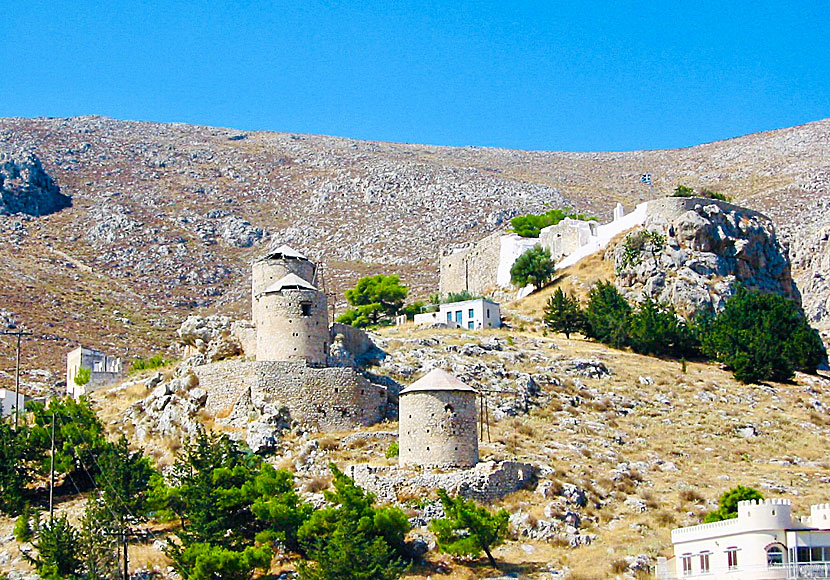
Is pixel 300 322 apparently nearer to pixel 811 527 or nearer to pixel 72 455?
pixel 72 455

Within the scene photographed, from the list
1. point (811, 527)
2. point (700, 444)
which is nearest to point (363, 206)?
point (700, 444)

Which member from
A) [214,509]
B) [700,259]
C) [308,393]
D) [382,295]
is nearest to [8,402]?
[308,393]

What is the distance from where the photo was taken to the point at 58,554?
3350 centimetres

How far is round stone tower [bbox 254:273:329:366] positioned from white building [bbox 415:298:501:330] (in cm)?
2009

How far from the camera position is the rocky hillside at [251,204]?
89938 millimetres

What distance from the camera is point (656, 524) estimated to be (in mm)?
36438

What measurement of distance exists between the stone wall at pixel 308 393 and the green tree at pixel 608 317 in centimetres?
2219

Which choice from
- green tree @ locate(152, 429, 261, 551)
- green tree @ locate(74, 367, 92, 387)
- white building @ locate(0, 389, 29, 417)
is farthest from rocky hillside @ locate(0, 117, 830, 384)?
green tree @ locate(152, 429, 261, 551)

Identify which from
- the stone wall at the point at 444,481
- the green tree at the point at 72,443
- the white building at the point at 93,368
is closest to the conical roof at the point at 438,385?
the stone wall at the point at 444,481

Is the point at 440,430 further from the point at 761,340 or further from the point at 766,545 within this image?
the point at 761,340

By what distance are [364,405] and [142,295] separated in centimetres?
5477

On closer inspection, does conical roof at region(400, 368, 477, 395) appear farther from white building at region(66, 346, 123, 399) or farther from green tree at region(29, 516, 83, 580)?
white building at region(66, 346, 123, 399)

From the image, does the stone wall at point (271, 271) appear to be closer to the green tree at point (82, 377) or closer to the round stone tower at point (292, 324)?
the round stone tower at point (292, 324)

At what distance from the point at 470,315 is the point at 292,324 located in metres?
22.8
